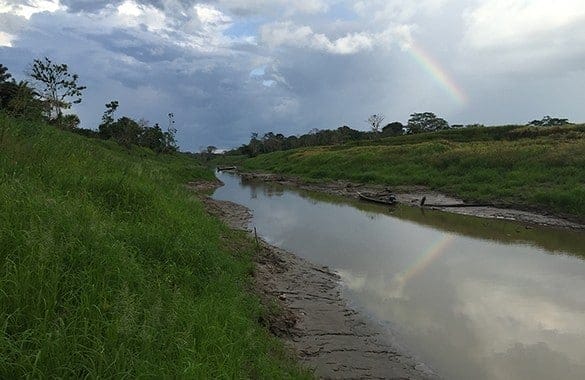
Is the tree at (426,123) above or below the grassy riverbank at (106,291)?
above

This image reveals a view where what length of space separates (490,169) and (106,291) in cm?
3534

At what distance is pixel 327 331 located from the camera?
930cm

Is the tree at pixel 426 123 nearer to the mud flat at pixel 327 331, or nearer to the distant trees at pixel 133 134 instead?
the distant trees at pixel 133 134

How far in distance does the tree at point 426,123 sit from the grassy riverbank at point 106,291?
105 m

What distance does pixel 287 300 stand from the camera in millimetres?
10727

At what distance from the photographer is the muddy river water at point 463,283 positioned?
865 centimetres

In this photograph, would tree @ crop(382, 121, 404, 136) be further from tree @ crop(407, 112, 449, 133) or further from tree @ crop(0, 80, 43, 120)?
tree @ crop(0, 80, 43, 120)

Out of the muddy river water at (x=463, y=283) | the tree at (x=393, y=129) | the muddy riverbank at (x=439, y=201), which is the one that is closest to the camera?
the muddy river water at (x=463, y=283)

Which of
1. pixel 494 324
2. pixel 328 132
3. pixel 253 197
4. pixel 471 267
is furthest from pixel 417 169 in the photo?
pixel 328 132

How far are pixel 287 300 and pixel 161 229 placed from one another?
3.60 meters

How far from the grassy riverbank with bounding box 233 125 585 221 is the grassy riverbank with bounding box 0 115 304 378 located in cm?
2285

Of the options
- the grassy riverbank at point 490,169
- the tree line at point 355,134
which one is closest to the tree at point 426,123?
the tree line at point 355,134

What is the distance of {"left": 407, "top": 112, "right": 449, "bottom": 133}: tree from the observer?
109188 mm

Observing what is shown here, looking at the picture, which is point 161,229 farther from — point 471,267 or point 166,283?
point 471,267
